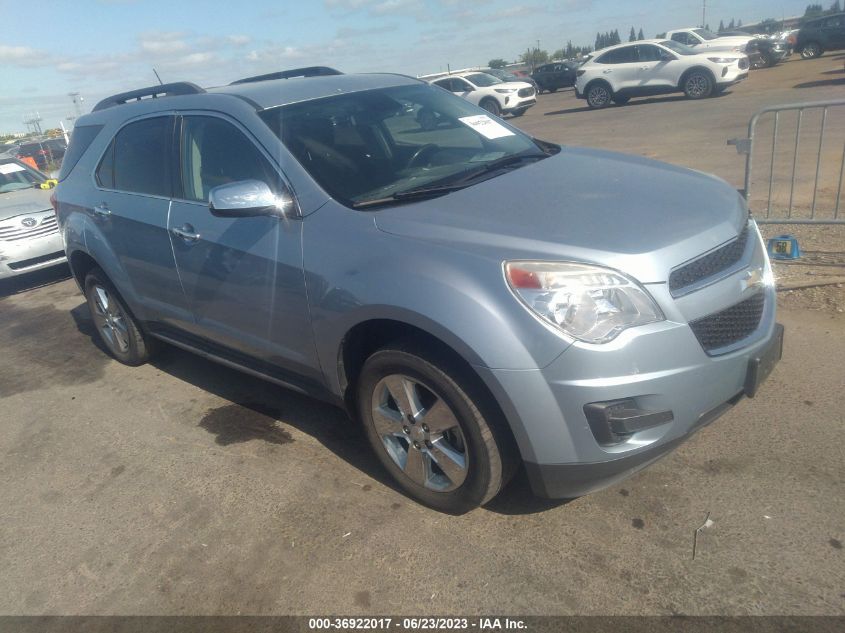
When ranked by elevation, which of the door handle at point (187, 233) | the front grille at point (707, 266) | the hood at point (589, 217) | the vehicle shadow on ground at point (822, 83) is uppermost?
the hood at point (589, 217)

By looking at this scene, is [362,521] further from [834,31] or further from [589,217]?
[834,31]

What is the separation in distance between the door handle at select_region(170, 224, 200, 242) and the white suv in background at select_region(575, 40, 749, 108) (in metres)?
18.5

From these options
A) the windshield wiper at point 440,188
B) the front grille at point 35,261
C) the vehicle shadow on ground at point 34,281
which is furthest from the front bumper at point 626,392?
the vehicle shadow on ground at point 34,281

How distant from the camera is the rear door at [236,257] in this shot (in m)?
3.20

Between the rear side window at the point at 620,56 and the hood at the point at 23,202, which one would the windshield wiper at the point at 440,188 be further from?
the rear side window at the point at 620,56

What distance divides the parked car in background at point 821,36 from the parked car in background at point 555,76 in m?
9.51

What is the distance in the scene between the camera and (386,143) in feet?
11.7

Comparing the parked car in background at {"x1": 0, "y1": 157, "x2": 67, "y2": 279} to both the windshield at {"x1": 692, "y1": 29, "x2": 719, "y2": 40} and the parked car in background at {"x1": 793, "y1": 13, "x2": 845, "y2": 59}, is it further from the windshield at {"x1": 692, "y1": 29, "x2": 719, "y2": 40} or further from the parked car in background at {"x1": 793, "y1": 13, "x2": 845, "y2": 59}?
the parked car in background at {"x1": 793, "y1": 13, "x2": 845, "y2": 59}

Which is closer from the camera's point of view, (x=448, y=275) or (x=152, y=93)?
(x=448, y=275)

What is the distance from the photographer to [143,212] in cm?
412

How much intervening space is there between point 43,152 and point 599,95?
19.9 metres

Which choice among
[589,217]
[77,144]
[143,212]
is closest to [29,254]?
[77,144]

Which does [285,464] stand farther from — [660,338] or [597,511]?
[660,338]

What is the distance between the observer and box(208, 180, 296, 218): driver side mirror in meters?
3.06
